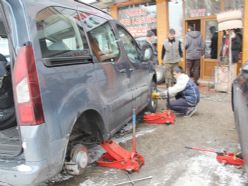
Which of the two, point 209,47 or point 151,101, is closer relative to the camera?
point 151,101

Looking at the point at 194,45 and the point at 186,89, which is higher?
the point at 194,45

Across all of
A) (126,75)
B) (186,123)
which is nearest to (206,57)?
(186,123)

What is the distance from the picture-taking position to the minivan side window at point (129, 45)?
4.83m

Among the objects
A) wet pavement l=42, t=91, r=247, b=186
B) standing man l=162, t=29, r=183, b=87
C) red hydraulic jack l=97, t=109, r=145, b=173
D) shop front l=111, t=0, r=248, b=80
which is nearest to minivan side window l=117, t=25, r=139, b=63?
wet pavement l=42, t=91, r=247, b=186

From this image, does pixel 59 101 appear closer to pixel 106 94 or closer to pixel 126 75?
pixel 106 94

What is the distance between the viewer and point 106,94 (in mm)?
3689

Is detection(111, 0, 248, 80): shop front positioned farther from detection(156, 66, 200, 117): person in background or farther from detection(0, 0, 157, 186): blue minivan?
detection(0, 0, 157, 186): blue minivan

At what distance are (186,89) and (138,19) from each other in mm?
6796

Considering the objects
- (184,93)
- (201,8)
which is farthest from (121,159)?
(201,8)

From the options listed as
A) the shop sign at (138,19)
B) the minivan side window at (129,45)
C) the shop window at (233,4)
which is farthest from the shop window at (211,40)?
the minivan side window at (129,45)

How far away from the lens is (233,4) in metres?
8.97

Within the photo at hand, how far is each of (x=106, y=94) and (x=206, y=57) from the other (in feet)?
23.3

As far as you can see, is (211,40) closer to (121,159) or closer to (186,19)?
(186,19)

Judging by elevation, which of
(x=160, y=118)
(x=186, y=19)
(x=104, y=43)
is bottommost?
(x=160, y=118)
